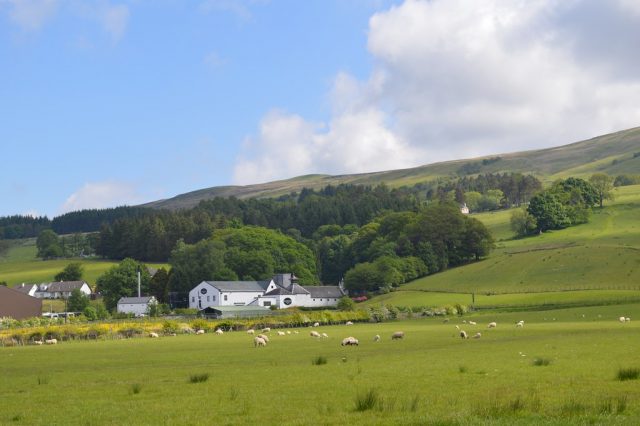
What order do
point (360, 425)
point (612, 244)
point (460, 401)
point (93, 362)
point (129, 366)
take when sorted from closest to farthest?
1. point (360, 425)
2. point (460, 401)
3. point (129, 366)
4. point (93, 362)
5. point (612, 244)

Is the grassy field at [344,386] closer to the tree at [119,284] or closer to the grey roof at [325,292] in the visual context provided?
the grey roof at [325,292]

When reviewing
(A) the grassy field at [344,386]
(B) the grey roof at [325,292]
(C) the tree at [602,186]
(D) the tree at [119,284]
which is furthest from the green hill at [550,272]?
(A) the grassy field at [344,386]

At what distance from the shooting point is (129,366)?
1379 inches

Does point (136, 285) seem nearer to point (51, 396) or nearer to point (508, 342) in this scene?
point (508, 342)

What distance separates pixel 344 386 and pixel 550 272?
338ft

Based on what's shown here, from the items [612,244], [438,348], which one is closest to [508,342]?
[438,348]

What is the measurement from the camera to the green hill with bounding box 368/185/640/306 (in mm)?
106263

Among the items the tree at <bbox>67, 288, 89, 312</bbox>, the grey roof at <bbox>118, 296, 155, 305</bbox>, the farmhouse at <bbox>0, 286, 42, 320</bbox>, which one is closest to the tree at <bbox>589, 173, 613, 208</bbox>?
the grey roof at <bbox>118, 296, 155, 305</bbox>

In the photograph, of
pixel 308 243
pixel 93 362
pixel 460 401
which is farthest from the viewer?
pixel 308 243

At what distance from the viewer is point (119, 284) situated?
150 meters

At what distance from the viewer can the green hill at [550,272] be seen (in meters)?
106

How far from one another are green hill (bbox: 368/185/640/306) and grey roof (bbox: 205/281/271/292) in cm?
2507

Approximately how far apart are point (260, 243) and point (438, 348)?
12361 centimetres

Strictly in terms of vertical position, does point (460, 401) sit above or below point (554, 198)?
below
